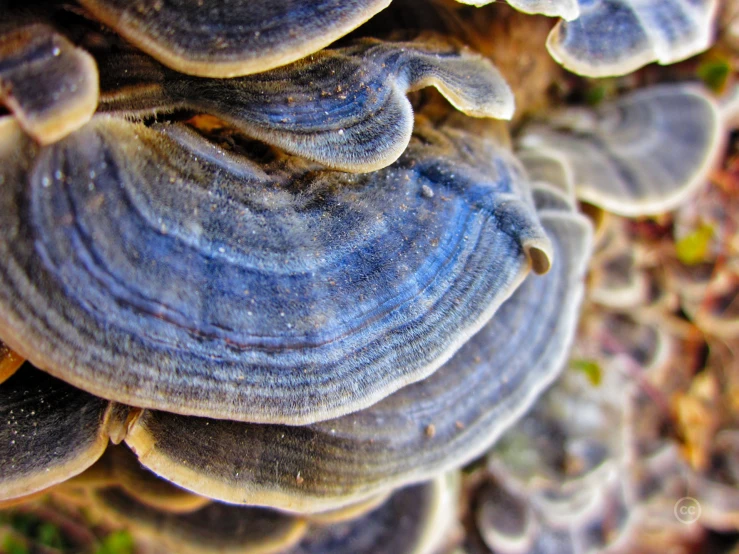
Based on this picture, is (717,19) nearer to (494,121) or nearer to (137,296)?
(494,121)

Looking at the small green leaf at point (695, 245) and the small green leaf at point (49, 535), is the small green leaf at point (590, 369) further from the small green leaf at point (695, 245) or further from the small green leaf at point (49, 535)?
the small green leaf at point (49, 535)

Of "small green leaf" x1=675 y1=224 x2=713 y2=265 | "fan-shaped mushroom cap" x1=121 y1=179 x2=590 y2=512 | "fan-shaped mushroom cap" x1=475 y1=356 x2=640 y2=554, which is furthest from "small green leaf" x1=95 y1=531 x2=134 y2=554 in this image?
"small green leaf" x1=675 y1=224 x2=713 y2=265

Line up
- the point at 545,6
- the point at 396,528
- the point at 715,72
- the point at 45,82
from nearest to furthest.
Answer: the point at 45,82
the point at 545,6
the point at 396,528
the point at 715,72

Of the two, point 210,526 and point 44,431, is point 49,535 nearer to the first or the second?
point 210,526

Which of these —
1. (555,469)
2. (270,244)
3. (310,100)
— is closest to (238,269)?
(270,244)

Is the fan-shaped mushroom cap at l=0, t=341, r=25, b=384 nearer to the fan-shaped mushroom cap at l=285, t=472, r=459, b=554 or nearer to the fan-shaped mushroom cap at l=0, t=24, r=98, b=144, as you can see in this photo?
the fan-shaped mushroom cap at l=0, t=24, r=98, b=144

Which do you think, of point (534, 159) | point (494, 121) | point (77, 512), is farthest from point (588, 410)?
point (77, 512)
